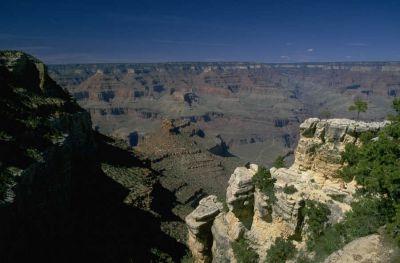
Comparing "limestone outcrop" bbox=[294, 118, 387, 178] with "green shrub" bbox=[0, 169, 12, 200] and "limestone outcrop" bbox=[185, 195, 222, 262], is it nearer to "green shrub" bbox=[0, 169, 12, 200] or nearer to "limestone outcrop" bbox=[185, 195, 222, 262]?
"limestone outcrop" bbox=[185, 195, 222, 262]

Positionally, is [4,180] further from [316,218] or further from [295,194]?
[316,218]

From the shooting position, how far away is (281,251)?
971 inches

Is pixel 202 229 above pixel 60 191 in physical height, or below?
below

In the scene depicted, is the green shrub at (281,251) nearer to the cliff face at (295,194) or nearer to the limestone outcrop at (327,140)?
the cliff face at (295,194)

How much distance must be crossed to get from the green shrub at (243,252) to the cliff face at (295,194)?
31 cm

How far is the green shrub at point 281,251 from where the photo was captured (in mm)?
24516

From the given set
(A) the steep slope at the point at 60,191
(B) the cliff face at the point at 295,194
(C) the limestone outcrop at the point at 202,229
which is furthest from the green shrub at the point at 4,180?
(B) the cliff face at the point at 295,194

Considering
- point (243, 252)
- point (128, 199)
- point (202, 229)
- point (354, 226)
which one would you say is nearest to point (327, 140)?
point (354, 226)

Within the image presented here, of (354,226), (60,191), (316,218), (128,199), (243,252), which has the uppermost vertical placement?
(354,226)

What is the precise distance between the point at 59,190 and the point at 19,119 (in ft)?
21.8

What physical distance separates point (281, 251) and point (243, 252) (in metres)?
2.83

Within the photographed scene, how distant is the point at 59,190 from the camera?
34781 millimetres

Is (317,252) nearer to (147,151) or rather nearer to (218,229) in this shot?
(218,229)

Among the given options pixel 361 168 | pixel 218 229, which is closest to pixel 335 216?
pixel 361 168
